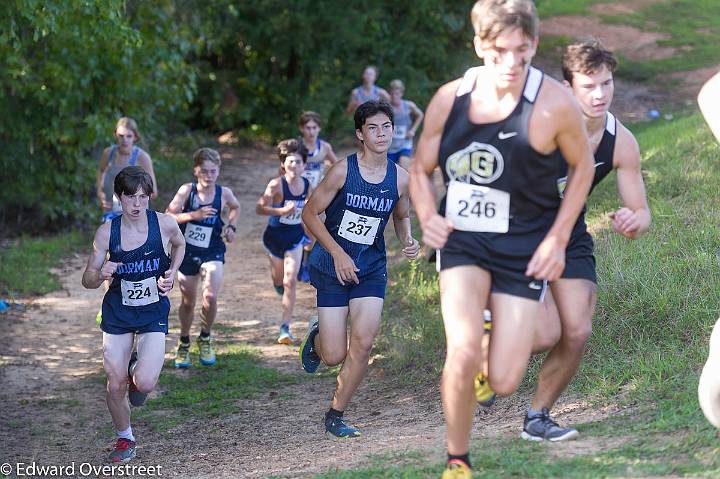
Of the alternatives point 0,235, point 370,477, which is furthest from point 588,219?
point 0,235

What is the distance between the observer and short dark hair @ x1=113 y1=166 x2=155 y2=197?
6648mm

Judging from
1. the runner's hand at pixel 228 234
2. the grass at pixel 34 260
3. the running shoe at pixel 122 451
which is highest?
the runner's hand at pixel 228 234

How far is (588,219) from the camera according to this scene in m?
9.80

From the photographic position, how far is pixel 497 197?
4.51 m

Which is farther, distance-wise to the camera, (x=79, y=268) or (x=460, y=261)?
(x=79, y=268)

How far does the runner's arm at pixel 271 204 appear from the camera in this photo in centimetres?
917

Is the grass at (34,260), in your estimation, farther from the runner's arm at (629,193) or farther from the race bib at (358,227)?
the runner's arm at (629,193)

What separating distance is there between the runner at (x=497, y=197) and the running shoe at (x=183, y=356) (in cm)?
471

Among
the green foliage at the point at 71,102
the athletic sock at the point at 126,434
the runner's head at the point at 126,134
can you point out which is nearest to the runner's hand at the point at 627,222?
the athletic sock at the point at 126,434

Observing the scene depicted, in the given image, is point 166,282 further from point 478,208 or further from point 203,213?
point 478,208

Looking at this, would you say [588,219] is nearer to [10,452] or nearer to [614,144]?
[614,144]

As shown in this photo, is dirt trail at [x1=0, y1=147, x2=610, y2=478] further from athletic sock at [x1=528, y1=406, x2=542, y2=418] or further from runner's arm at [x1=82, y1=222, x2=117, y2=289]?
runner's arm at [x1=82, y1=222, x2=117, y2=289]

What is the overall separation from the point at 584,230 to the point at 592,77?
752 millimetres

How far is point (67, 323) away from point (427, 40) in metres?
12.6
